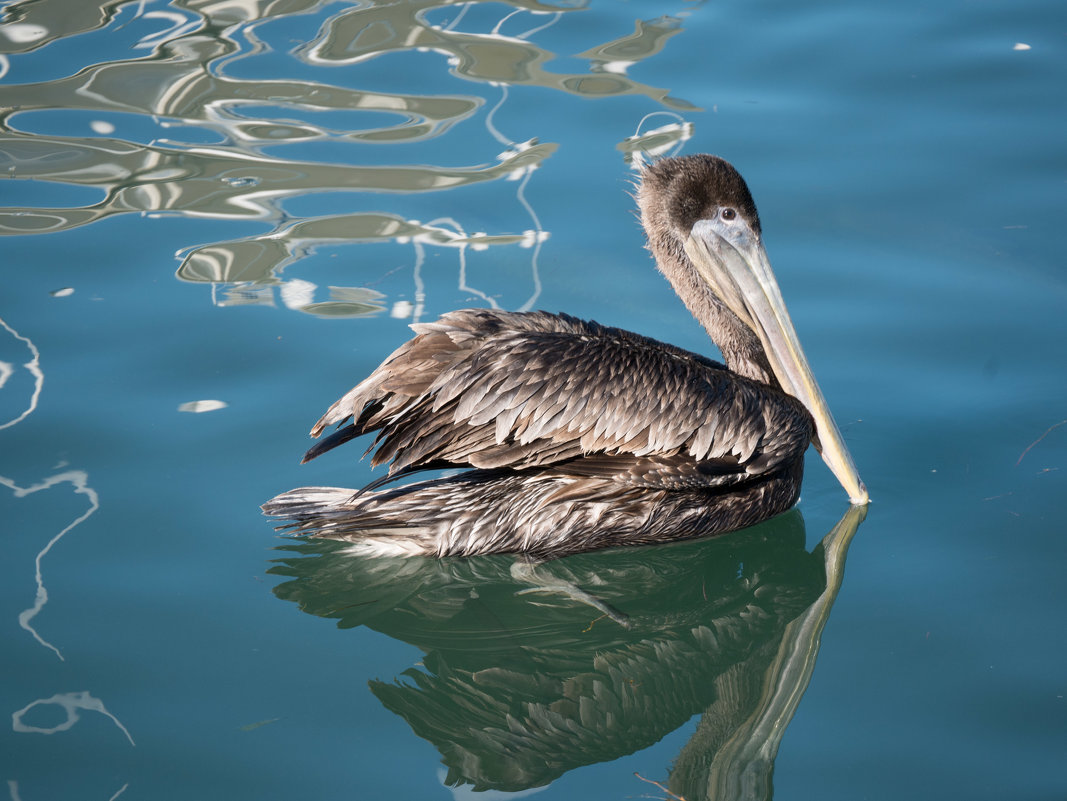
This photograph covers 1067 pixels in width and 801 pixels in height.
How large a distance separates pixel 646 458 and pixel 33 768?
2.01 m

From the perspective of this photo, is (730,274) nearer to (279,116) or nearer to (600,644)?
(600,644)

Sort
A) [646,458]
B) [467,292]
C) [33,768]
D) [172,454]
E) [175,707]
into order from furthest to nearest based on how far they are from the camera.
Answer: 1. [467,292]
2. [172,454]
3. [646,458]
4. [175,707]
5. [33,768]

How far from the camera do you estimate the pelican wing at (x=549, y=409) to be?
371 cm

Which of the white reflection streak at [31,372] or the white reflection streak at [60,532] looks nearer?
the white reflection streak at [60,532]

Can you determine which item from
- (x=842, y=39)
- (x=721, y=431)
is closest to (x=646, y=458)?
(x=721, y=431)

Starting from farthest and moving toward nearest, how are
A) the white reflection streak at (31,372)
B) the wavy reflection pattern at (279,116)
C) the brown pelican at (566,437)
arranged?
1. the wavy reflection pattern at (279,116)
2. the white reflection streak at (31,372)
3. the brown pelican at (566,437)

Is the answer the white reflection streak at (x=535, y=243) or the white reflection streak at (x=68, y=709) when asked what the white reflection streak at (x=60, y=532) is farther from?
the white reflection streak at (x=535, y=243)

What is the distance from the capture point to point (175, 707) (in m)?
3.35

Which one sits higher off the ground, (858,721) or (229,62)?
(229,62)

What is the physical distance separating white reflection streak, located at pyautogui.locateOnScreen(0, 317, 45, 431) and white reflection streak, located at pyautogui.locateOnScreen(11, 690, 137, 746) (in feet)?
4.85

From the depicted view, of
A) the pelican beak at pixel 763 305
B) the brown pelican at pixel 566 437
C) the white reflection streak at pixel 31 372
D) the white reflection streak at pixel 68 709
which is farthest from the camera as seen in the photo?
the white reflection streak at pixel 31 372

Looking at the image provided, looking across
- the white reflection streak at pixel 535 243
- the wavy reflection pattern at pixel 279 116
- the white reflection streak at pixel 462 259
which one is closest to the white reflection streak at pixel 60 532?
the wavy reflection pattern at pixel 279 116

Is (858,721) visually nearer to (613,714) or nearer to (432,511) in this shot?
(613,714)

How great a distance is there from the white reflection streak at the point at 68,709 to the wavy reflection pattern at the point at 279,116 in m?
2.27
